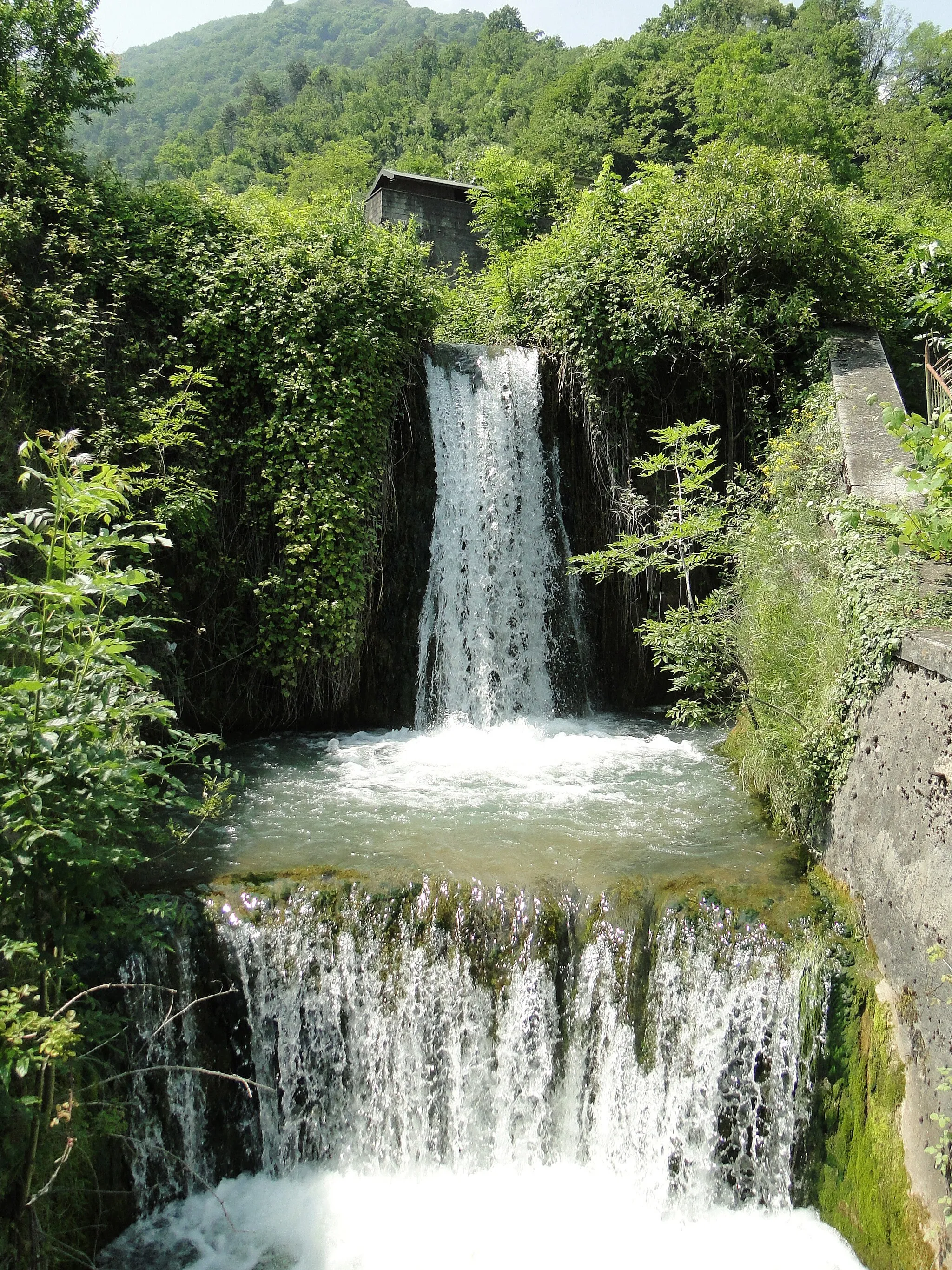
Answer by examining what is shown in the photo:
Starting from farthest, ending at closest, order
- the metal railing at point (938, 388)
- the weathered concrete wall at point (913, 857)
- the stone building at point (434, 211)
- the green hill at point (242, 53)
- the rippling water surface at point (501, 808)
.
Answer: the green hill at point (242, 53)
the stone building at point (434, 211)
the metal railing at point (938, 388)
the rippling water surface at point (501, 808)
the weathered concrete wall at point (913, 857)

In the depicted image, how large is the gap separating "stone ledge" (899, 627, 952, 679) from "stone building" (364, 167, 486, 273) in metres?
18.9

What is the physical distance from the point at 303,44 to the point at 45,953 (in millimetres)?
151352

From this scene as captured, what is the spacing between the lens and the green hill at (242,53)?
81188 millimetres

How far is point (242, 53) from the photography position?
384 ft

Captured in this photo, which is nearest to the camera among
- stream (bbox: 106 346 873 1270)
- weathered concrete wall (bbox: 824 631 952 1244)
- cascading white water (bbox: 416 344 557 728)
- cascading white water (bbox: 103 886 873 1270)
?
weathered concrete wall (bbox: 824 631 952 1244)

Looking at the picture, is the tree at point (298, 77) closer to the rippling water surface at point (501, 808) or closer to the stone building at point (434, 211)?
the stone building at point (434, 211)

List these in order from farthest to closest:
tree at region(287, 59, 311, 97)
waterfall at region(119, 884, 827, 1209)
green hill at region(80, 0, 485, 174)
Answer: green hill at region(80, 0, 485, 174)
tree at region(287, 59, 311, 97)
waterfall at region(119, 884, 827, 1209)

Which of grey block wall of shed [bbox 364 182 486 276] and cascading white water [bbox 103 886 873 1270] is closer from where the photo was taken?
cascading white water [bbox 103 886 873 1270]

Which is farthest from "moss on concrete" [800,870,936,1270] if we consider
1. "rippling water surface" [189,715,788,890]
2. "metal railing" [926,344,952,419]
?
"metal railing" [926,344,952,419]

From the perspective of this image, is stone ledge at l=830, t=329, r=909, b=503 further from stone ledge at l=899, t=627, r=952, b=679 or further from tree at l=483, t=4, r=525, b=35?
tree at l=483, t=4, r=525, b=35

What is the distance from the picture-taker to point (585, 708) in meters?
9.46

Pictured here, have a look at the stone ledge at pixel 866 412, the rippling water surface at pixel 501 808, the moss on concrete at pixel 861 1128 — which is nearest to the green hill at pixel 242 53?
the stone ledge at pixel 866 412

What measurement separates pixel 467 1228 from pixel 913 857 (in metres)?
3.15

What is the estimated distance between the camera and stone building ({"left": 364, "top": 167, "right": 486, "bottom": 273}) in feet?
68.4
